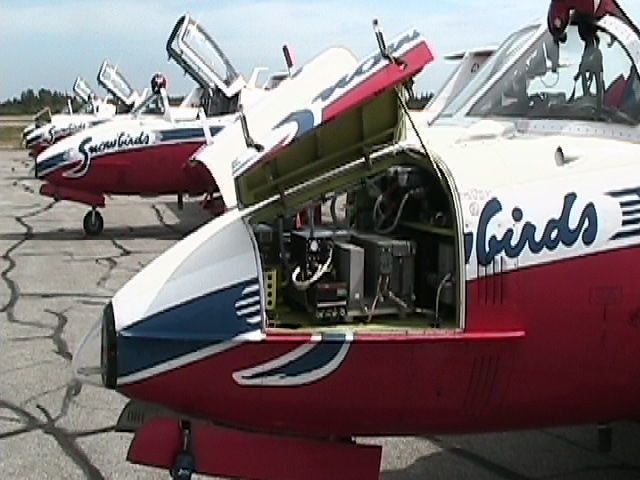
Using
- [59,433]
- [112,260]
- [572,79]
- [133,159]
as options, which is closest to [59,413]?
[59,433]

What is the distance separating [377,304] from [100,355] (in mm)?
1085

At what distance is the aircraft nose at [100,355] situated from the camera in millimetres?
3664

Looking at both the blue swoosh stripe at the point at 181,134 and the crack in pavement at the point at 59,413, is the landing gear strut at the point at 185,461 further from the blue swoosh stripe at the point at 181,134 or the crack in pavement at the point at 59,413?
the blue swoosh stripe at the point at 181,134

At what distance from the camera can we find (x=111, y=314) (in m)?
3.73

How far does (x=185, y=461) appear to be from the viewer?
3.81 meters

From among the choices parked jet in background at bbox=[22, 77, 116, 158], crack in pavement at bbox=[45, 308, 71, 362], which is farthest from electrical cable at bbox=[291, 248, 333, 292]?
parked jet in background at bbox=[22, 77, 116, 158]

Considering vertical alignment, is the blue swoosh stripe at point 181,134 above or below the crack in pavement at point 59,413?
above

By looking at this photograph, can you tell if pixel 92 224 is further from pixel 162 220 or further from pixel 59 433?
pixel 59 433

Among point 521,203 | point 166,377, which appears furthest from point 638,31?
point 166,377

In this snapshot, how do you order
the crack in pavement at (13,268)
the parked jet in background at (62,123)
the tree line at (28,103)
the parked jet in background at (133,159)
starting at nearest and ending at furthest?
the crack in pavement at (13,268), the parked jet in background at (133,159), the parked jet in background at (62,123), the tree line at (28,103)

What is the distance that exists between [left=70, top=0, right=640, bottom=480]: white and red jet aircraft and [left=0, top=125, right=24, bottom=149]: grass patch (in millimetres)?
45597

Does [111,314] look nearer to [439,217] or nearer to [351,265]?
[351,265]

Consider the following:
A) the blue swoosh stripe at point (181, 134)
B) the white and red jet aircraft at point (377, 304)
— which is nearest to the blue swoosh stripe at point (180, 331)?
the white and red jet aircraft at point (377, 304)

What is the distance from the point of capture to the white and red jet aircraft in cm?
367
